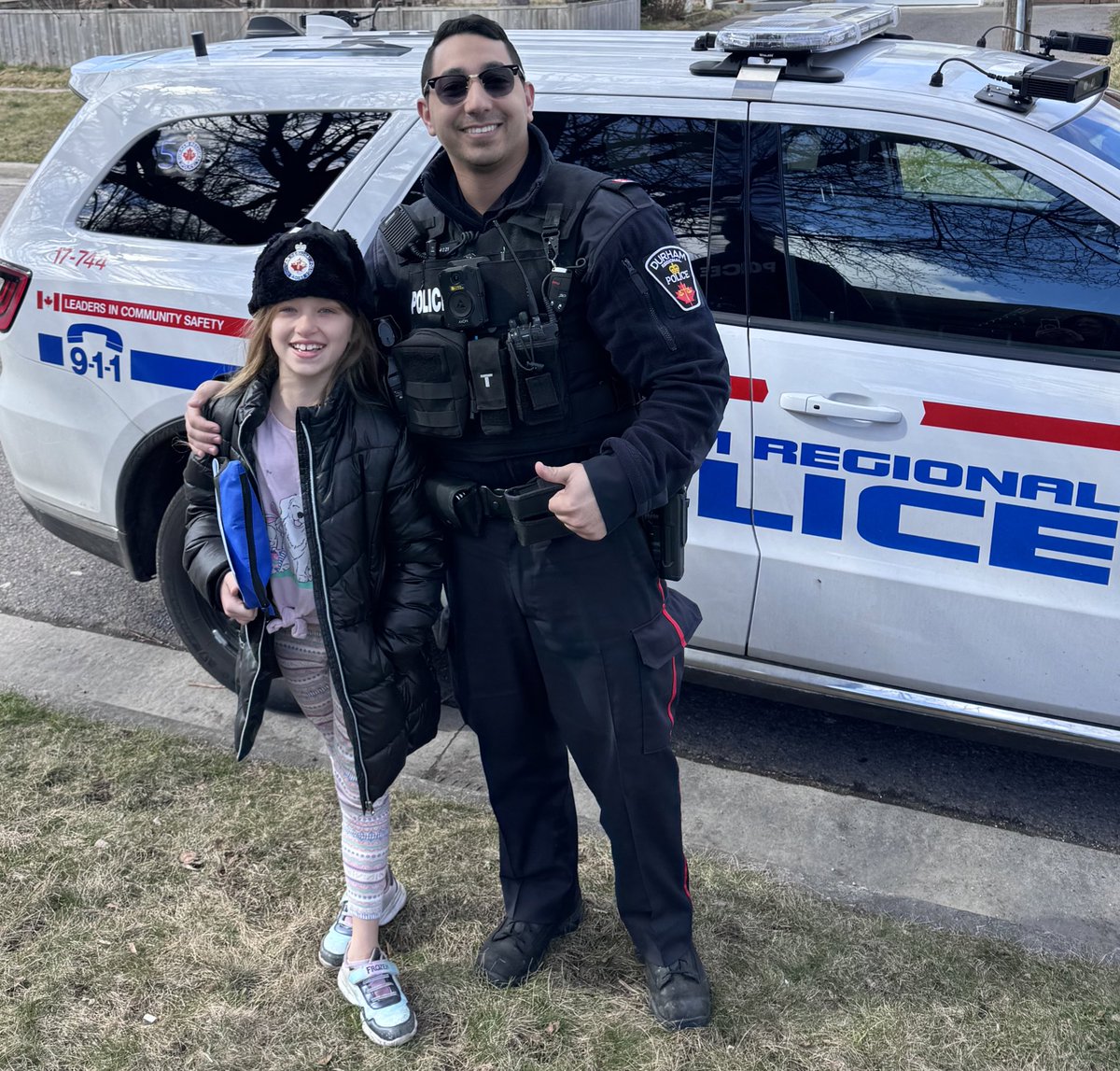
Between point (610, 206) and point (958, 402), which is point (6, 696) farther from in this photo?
point (958, 402)

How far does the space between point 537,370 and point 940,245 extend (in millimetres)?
1225

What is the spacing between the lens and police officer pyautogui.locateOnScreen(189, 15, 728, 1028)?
7.20 ft

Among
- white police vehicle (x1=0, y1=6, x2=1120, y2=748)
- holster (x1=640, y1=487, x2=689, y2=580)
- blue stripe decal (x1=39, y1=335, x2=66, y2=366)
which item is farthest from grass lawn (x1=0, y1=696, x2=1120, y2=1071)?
blue stripe decal (x1=39, y1=335, x2=66, y2=366)

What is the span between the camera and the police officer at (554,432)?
2.19 m

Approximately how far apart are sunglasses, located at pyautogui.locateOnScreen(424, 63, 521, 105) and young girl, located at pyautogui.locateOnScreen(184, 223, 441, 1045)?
1.08 ft

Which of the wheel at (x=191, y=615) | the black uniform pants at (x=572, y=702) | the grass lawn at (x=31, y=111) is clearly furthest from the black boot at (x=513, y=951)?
the grass lawn at (x=31, y=111)

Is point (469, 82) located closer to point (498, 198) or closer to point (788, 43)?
point (498, 198)

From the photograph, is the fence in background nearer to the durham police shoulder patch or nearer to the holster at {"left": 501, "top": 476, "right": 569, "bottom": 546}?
the durham police shoulder patch

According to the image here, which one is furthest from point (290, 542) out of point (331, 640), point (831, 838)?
point (831, 838)

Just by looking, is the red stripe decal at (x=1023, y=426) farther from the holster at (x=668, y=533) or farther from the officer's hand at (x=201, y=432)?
the officer's hand at (x=201, y=432)

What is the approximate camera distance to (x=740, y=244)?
3.09 metres

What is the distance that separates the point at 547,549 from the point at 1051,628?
1.30m

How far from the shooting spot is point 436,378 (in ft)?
7.48

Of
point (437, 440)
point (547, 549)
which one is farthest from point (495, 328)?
point (547, 549)
